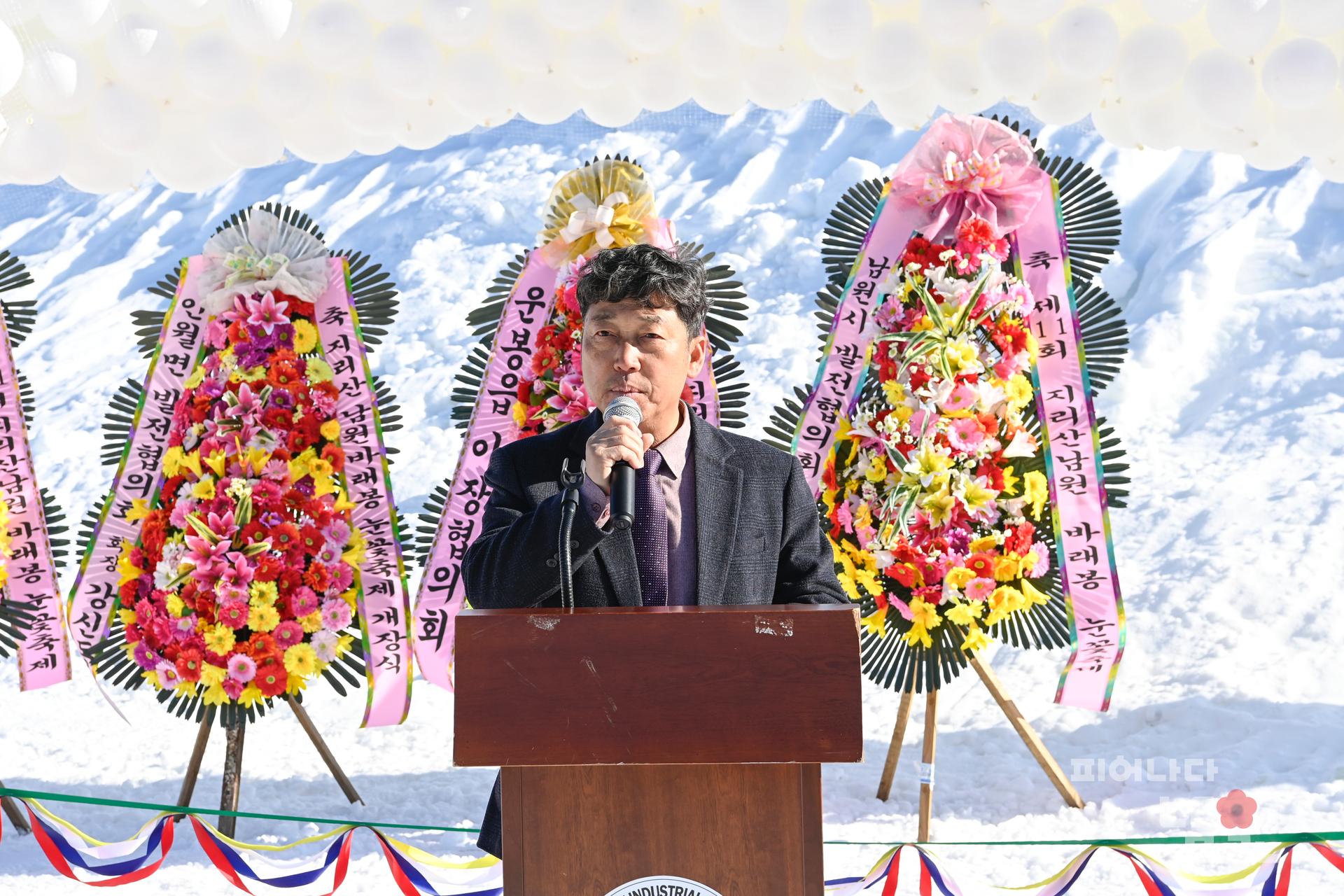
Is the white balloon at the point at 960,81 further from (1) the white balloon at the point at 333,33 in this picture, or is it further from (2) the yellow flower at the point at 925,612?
(1) the white balloon at the point at 333,33

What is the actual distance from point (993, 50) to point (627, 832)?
8.26ft

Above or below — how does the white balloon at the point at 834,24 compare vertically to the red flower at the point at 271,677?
above

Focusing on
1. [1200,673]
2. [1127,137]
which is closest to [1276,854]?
[1127,137]

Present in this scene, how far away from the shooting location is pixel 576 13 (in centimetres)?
319

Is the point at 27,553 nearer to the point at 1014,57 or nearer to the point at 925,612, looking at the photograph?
the point at 925,612

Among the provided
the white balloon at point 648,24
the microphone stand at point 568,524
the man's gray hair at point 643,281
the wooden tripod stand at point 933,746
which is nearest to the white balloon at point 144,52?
the white balloon at point 648,24

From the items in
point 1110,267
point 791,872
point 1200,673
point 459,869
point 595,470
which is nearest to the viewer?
point 791,872

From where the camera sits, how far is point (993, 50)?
316 centimetres

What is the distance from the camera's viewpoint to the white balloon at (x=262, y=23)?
3141mm

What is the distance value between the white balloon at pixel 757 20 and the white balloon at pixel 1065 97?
2.41 feet

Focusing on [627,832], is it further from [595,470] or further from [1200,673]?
[1200,673]

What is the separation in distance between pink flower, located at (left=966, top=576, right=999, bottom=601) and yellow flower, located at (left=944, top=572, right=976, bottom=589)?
0.01 metres

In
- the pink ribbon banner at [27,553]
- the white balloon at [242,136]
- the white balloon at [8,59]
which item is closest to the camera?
the white balloon at [8,59]

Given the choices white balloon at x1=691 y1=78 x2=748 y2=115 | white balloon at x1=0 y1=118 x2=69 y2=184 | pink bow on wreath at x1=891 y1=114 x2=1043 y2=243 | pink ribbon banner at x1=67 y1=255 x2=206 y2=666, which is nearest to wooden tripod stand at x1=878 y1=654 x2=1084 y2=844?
pink bow on wreath at x1=891 y1=114 x2=1043 y2=243
